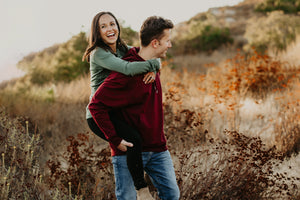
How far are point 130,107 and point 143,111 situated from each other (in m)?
0.09

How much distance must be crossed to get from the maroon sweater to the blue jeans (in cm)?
6

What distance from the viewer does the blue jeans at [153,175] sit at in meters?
2.01

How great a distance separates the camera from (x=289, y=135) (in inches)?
175

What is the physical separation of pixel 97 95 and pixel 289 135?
3561mm

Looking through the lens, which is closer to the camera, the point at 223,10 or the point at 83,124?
the point at 83,124

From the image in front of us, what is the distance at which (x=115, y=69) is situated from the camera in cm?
206

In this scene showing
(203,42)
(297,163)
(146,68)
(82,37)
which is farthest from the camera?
(203,42)

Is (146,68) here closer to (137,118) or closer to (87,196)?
(137,118)

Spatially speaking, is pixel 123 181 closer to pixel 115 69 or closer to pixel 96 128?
pixel 96 128

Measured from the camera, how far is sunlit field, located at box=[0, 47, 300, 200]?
333cm

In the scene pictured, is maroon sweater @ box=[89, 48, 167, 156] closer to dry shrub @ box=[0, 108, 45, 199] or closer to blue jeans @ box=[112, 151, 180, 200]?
blue jeans @ box=[112, 151, 180, 200]

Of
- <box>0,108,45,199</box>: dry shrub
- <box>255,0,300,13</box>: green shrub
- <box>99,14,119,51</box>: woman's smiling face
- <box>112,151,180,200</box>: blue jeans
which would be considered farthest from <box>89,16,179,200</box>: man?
<box>255,0,300,13</box>: green shrub

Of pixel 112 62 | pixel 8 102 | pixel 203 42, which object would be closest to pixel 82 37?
pixel 8 102

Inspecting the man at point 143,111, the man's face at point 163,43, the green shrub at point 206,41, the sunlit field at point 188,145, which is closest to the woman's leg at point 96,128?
the man at point 143,111
